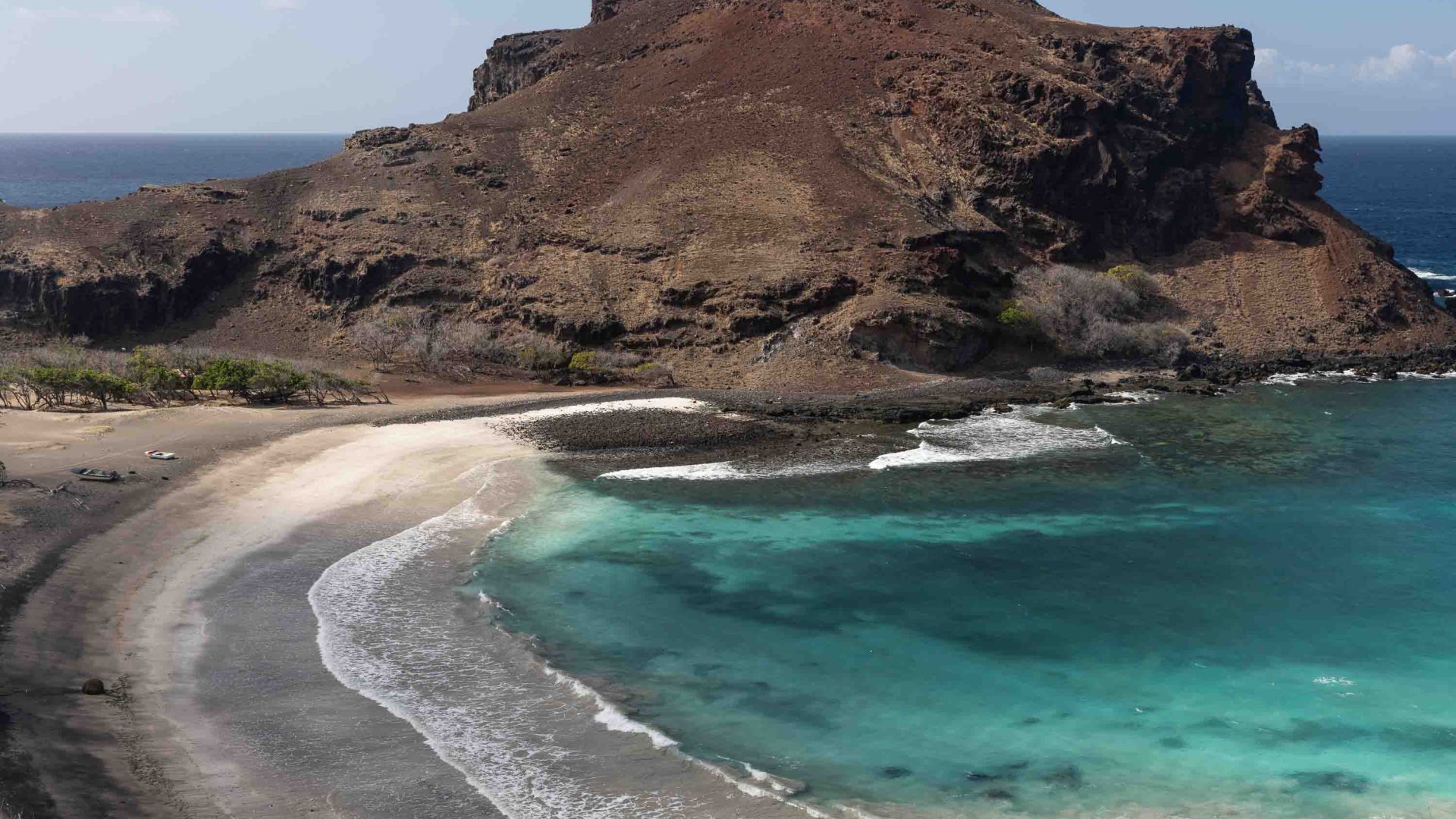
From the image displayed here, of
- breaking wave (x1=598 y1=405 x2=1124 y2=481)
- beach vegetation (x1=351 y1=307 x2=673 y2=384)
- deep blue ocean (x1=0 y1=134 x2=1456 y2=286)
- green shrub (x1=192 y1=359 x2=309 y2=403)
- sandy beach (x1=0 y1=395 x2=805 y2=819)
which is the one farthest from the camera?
deep blue ocean (x1=0 y1=134 x2=1456 y2=286)

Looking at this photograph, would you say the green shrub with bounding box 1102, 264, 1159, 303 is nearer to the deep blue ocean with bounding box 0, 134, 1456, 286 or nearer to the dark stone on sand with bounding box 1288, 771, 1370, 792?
the deep blue ocean with bounding box 0, 134, 1456, 286

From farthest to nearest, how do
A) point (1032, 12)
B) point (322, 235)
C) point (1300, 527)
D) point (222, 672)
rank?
point (1032, 12) → point (322, 235) → point (1300, 527) → point (222, 672)

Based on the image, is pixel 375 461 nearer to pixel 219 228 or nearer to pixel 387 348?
pixel 387 348

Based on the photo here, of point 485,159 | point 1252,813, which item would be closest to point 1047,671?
point 1252,813

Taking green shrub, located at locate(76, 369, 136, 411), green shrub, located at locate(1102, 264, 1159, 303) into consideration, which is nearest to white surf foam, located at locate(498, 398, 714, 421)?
green shrub, located at locate(76, 369, 136, 411)

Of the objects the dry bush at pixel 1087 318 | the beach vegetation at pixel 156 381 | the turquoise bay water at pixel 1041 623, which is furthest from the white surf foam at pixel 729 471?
the dry bush at pixel 1087 318

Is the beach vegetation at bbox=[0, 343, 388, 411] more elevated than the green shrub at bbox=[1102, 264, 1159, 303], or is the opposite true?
the green shrub at bbox=[1102, 264, 1159, 303]
